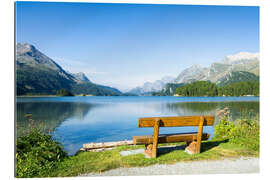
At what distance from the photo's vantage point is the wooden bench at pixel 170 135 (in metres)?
5.44

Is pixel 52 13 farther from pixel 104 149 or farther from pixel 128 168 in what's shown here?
pixel 128 168

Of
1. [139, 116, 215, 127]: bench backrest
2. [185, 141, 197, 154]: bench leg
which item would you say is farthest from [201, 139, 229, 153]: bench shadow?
[139, 116, 215, 127]: bench backrest

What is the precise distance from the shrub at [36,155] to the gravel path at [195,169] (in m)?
1.28

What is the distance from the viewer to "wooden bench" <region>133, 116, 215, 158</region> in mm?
5438

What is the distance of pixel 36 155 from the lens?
5285 mm

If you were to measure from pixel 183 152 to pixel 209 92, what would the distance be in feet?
341

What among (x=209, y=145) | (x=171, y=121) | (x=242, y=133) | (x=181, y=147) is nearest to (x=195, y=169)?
(x=171, y=121)

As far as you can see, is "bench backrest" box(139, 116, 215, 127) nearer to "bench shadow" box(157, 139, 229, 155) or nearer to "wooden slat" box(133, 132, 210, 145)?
"wooden slat" box(133, 132, 210, 145)

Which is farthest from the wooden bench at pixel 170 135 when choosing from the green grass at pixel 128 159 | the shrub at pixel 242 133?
the shrub at pixel 242 133

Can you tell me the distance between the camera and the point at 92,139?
44.5 ft

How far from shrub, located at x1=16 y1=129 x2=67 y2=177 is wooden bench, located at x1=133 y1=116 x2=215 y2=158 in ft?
7.20

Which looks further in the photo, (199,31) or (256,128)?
(199,31)

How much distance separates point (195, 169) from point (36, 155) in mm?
3996
